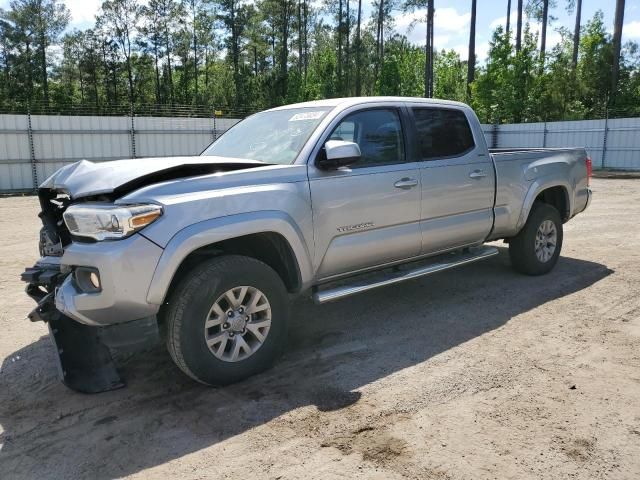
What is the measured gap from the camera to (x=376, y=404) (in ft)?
11.3

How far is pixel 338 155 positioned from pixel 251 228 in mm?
849

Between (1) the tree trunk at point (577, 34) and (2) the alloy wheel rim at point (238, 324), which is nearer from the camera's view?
(2) the alloy wheel rim at point (238, 324)

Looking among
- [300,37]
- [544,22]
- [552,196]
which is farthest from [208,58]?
[552,196]

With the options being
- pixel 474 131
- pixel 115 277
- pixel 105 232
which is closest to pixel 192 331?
pixel 115 277

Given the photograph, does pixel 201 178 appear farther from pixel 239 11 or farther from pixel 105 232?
pixel 239 11

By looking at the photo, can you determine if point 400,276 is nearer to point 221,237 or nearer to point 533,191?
point 221,237

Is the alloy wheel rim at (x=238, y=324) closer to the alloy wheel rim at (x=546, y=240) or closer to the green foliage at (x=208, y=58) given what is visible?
the alloy wheel rim at (x=546, y=240)

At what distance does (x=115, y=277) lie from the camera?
319 cm

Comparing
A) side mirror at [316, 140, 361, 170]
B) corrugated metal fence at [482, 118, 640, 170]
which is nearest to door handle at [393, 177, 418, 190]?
side mirror at [316, 140, 361, 170]

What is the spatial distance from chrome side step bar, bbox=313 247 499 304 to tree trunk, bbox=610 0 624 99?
3031cm

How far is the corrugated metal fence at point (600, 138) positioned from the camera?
23.2 m

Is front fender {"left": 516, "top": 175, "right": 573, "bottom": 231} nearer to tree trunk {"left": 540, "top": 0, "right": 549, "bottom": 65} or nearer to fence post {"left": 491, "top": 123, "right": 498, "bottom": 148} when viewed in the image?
fence post {"left": 491, "top": 123, "right": 498, "bottom": 148}

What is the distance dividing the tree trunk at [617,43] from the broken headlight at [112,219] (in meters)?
33.6

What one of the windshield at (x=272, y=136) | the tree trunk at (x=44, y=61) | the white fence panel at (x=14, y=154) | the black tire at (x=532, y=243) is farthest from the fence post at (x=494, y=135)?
the tree trunk at (x=44, y=61)
